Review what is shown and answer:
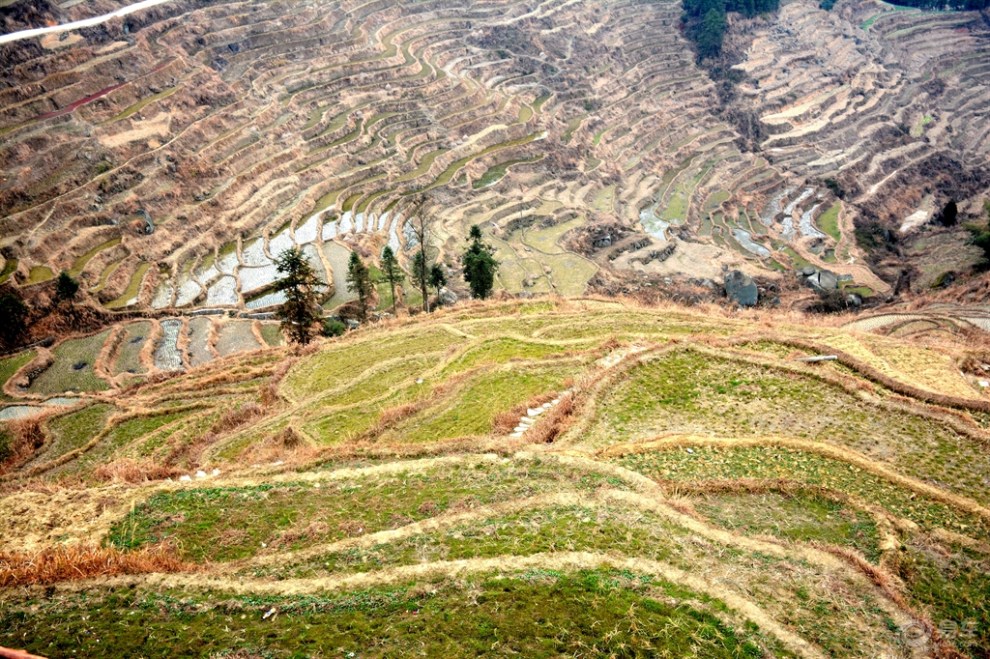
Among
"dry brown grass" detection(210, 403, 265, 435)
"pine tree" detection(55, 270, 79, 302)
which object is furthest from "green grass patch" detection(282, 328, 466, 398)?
"pine tree" detection(55, 270, 79, 302)

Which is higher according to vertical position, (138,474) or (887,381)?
(138,474)

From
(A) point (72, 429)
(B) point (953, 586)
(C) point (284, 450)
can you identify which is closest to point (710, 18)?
(C) point (284, 450)

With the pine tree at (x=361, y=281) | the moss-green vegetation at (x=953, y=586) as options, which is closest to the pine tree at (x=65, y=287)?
the pine tree at (x=361, y=281)

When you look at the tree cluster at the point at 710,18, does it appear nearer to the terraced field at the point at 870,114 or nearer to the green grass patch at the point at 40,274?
the terraced field at the point at 870,114

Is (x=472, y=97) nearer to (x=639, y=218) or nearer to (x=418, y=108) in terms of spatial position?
(x=418, y=108)

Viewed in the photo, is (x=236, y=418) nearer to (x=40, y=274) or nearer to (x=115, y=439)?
(x=115, y=439)

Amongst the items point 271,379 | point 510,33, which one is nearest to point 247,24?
point 510,33
